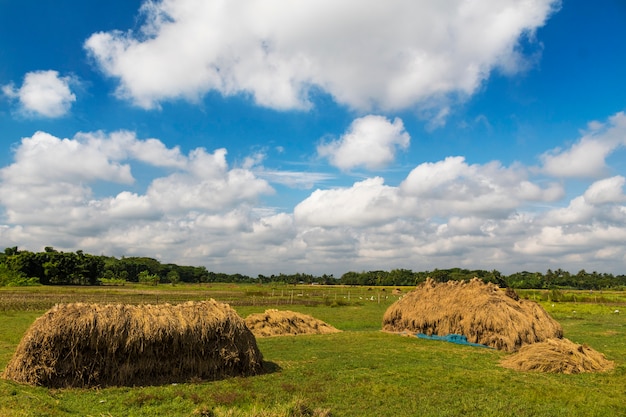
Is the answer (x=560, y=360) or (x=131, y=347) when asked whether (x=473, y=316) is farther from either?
(x=131, y=347)

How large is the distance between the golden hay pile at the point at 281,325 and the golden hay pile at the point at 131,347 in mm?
Answer: 11007

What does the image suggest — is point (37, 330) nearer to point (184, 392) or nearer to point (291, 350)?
point (184, 392)

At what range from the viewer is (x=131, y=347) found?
45.0 ft

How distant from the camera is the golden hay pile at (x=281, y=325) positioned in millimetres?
26675

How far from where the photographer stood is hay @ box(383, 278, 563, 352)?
23172 mm

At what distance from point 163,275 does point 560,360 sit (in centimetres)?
17648

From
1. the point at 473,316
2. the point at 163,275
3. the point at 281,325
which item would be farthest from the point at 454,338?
the point at 163,275

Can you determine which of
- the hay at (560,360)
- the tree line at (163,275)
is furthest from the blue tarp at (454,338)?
the tree line at (163,275)

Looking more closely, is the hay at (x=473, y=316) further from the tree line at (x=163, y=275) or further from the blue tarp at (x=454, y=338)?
the tree line at (x=163, y=275)

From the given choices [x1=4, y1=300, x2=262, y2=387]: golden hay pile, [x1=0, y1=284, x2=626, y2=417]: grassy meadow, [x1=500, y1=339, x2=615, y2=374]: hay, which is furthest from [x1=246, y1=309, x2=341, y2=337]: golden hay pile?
[x1=500, y1=339, x2=615, y2=374]: hay

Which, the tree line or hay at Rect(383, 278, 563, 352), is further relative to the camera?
the tree line

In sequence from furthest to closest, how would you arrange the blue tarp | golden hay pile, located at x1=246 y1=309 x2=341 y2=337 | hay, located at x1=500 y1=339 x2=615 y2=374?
1. golden hay pile, located at x1=246 y1=309 x2=341 y2=337
2. the blue tarp
3. hay, located at x1=500 y1=339 x2=615 y2=374

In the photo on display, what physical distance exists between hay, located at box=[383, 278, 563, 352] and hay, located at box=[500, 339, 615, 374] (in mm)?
4660

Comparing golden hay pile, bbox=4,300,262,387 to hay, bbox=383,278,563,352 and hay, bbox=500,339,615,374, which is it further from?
hay, bbox=383,278,563,352
